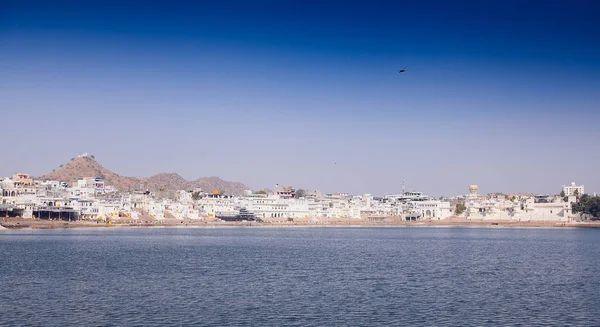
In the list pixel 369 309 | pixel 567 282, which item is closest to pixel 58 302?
pixel 369 309

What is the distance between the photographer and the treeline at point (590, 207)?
132875 mm

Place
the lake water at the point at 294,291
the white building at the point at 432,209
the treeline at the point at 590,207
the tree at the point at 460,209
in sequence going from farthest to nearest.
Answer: the tree at the point at 460,209 < the white building at the point at 432,209 < the treeline at the point at 590,207 < the lake water at the point at 294,291

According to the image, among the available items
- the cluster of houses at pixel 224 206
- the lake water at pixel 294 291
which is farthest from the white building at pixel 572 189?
the lake water at pixel 294 291

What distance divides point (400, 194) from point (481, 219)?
42.6 m

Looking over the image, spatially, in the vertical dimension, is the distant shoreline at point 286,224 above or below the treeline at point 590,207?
below

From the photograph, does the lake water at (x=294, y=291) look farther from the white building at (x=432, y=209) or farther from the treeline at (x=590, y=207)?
the white building at (x=432, y=209)

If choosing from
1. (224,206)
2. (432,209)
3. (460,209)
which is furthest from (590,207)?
(224,206)

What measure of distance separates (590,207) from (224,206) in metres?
81.0

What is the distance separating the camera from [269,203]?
146375mm

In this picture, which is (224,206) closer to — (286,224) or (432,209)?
(286,224)

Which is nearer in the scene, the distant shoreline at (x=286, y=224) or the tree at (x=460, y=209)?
the distant shoreline at (x=286, y=224)

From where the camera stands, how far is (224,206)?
14312 centimetres

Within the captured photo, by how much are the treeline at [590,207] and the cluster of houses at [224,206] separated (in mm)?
2842

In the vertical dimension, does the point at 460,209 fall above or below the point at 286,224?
above
